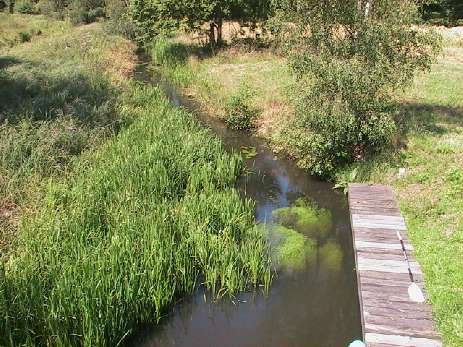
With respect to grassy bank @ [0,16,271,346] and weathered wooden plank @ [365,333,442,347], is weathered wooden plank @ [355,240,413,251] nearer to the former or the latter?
grassy bank @ [0,16,271,346]

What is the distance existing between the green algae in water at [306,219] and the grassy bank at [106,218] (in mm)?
932

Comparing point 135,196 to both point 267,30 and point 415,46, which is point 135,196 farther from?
point 267,30

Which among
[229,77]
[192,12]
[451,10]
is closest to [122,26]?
[192,12]

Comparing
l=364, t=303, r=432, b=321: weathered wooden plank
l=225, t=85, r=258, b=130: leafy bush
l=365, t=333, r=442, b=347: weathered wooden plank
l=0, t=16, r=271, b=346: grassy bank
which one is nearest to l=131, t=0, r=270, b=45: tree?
l=225, t=85, r=258, b=130: leafy bush

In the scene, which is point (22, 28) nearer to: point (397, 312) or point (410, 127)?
point (410, 127)

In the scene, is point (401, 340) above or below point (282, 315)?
above

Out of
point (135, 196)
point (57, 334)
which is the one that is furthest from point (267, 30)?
point (57, 334)

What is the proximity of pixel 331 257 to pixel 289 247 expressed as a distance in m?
0.90

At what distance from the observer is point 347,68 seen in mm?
12102

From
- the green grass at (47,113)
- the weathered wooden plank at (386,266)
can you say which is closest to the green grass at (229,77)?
the green grass at (47,113)

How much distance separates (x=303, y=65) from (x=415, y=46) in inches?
123

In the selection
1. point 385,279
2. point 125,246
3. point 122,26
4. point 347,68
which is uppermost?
point 347,68

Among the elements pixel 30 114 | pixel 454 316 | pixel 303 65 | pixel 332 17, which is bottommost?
pixel 454 316

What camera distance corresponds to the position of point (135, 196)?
10.3m
